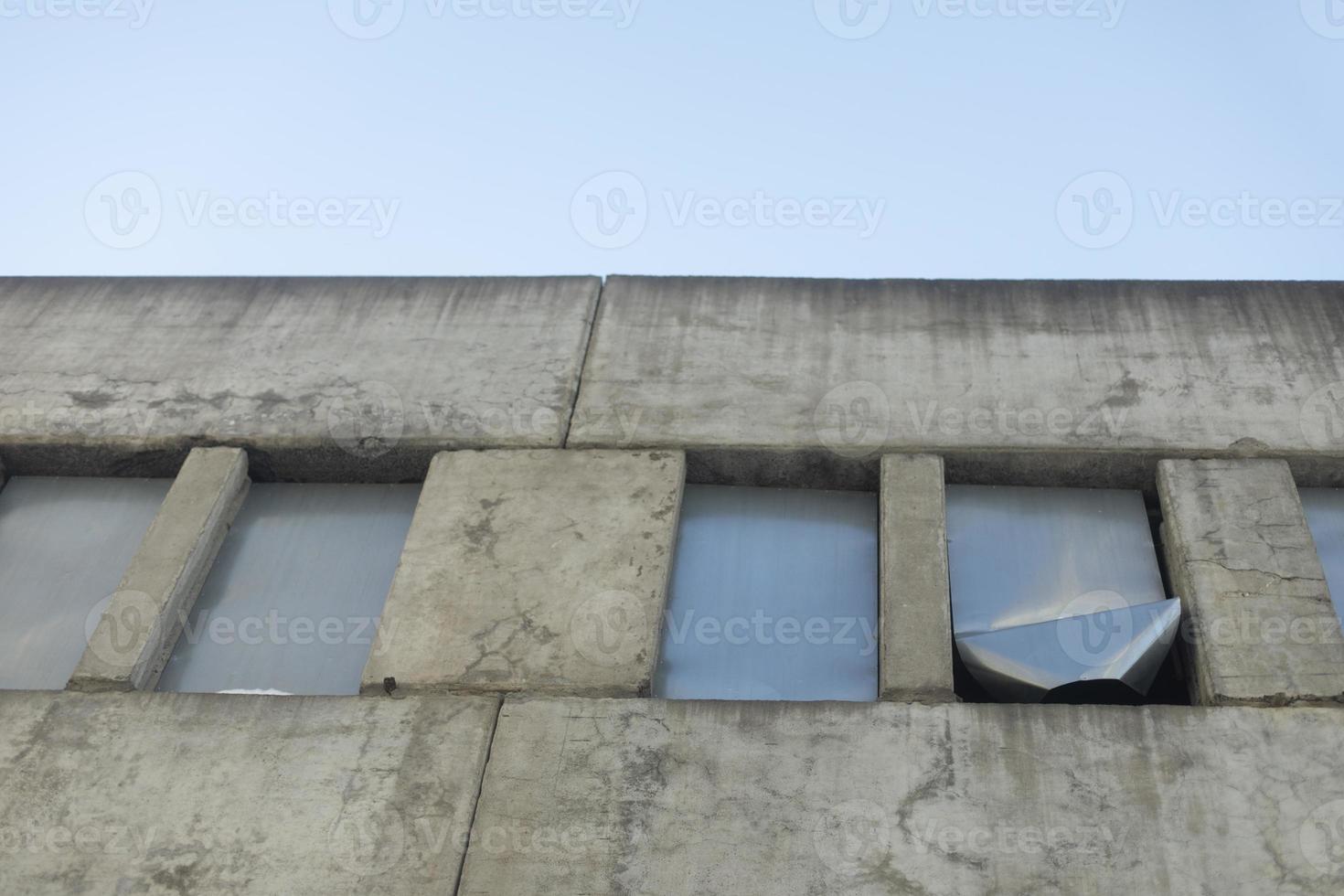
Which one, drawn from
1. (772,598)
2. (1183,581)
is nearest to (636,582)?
(772,598)

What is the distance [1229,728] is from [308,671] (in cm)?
330

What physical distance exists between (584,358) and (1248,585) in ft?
9.57

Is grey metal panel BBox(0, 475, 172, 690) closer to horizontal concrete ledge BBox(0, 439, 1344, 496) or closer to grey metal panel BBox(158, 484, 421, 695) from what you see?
horizontal concrete ledge BBox(0, 439, 1344, 496)

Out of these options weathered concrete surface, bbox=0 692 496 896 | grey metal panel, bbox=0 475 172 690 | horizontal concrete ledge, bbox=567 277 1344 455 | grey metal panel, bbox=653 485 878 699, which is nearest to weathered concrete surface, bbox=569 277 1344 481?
horizontal concrete ledge, bbox=567 277 1344 455

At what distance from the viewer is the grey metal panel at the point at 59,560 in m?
5.39

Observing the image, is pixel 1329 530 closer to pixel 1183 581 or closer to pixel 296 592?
pixel 1183 581

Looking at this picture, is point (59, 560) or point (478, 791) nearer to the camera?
point (478, 791)

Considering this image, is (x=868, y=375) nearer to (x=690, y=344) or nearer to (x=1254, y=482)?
(x=690, y=344)

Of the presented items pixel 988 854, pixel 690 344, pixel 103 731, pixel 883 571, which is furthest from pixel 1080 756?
pixel 103 731

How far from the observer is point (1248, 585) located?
4.98m

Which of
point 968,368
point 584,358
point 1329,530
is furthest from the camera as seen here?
point 584,358

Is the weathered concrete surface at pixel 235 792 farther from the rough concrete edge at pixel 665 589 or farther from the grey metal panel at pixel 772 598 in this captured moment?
the grey metal panel at pixel 772 598

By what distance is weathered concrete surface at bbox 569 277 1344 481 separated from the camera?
5684 mm

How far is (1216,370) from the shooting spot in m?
5.90
